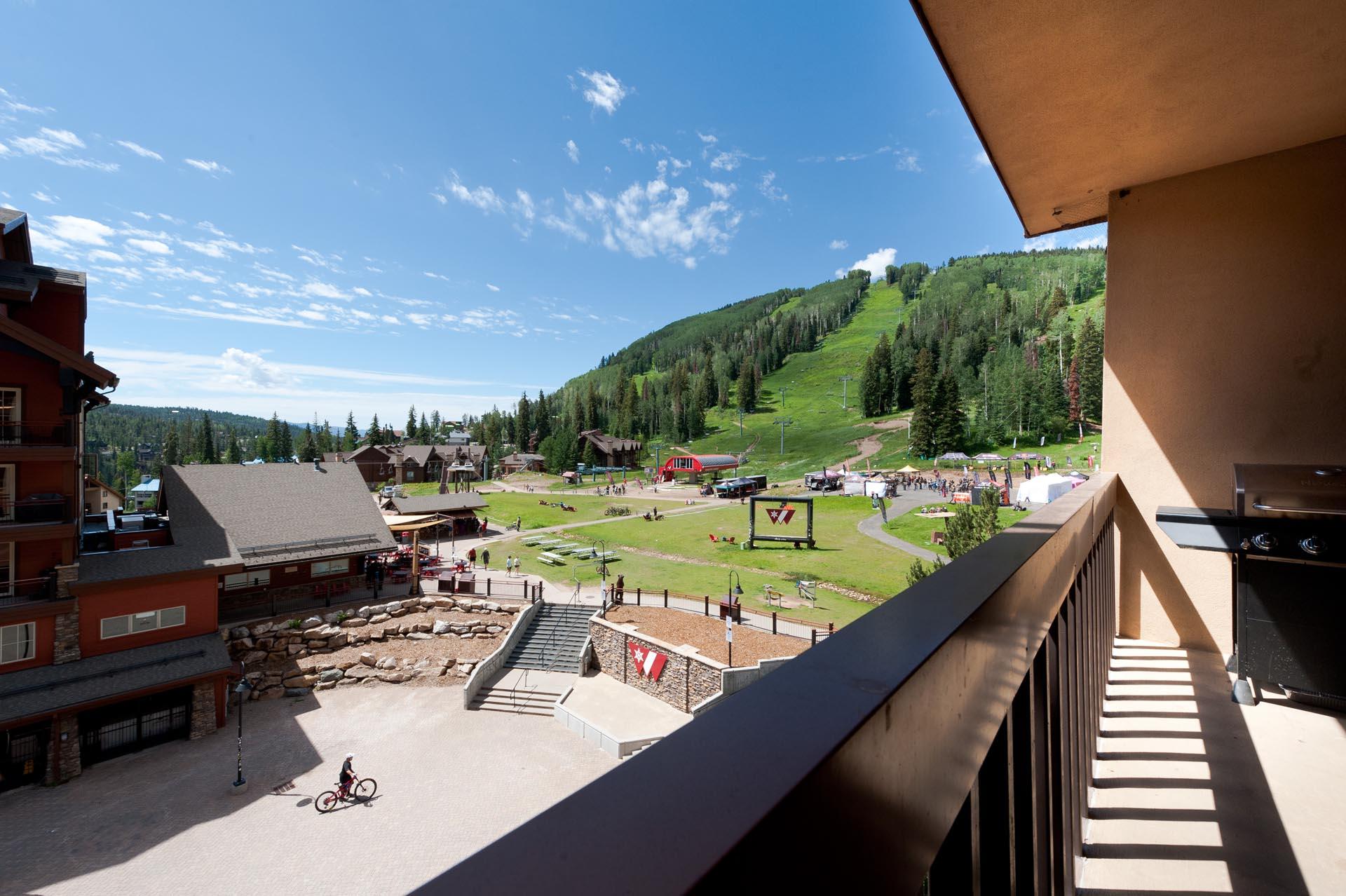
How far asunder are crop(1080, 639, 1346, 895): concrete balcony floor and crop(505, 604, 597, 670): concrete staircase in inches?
694

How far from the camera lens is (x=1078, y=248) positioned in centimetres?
13538

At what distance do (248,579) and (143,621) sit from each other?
464cm

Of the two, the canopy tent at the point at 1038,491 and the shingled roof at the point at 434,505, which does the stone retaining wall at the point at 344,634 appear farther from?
the canopy tent at the point at 1038,491

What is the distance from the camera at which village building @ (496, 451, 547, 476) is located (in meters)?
80.7

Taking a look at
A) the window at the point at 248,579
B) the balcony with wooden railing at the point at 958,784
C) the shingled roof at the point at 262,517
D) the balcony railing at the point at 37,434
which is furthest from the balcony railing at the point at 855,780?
the window at the point at 248,579

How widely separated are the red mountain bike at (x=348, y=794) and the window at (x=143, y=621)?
7253mm

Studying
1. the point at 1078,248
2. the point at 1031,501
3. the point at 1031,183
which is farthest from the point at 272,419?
the point at 1078,248

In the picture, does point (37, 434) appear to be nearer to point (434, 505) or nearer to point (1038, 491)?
Result: point (434, 505)

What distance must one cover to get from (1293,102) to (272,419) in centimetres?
10651

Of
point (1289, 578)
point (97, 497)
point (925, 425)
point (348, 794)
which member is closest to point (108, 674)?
point (348, 794)

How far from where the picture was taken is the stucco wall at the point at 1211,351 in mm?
4074

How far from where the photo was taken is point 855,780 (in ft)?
1.93

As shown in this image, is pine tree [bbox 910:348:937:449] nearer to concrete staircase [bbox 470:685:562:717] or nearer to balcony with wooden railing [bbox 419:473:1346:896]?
concrete staircase [bbox 470:685:562:717]

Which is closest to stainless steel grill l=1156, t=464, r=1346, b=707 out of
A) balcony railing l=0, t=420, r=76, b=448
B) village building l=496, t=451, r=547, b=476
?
balcony railing l=0, t=420, r=76, b=448
